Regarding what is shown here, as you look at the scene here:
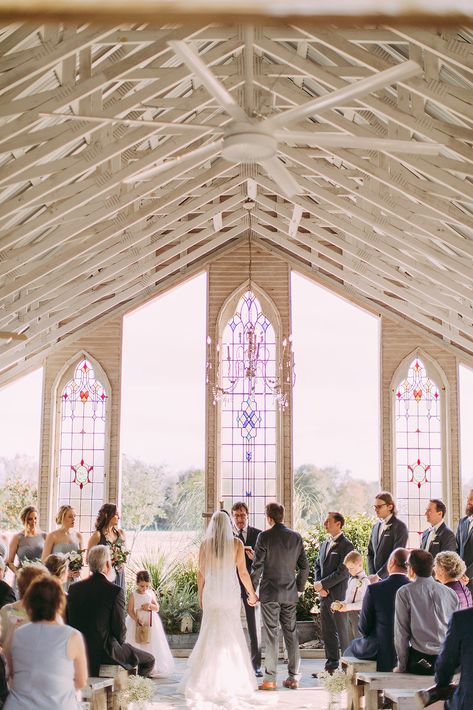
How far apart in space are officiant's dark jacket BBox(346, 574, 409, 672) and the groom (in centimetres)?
190

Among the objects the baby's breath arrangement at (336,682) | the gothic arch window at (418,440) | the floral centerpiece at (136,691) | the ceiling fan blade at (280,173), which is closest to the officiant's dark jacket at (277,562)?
the baby's breath arrangement at (336,682)

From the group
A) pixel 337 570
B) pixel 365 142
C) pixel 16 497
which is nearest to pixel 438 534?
pixel 337 570

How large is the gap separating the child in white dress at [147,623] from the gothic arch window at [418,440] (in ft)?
15.0

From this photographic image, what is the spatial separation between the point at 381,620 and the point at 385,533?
7.37 feet

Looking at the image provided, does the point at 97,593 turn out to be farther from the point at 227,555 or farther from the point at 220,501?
the point at 220,501

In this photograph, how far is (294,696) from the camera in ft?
25.7

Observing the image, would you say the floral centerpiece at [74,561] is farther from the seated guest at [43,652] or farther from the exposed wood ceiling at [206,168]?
the seated guest at [43,652]

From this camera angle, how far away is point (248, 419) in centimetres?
1259

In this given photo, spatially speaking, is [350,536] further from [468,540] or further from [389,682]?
[389,682]

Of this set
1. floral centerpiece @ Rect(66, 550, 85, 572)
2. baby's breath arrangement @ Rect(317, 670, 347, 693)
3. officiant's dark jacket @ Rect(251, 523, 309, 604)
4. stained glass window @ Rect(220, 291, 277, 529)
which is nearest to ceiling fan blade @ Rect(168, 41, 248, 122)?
baby's breath arrangement @ Rect(317, 670, 347, 693)

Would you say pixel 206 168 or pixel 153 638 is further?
Answer: pixel 206 168

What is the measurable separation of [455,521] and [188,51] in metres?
9.21

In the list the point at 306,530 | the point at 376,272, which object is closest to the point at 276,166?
the point at 376,272

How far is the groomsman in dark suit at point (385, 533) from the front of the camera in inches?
332
